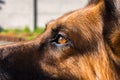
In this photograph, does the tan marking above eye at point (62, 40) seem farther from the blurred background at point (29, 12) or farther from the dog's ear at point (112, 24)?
the blurred background at point (29, 12)

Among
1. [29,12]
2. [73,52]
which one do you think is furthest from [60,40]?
[29,12]

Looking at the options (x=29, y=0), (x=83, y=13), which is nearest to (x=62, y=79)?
(x=83, y=13)

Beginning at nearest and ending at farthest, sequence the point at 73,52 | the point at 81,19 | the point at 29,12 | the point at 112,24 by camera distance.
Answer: the point at 112,24, the point at 73,52, the point at 81,19, the point at 29,12

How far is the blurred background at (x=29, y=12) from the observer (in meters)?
22.5

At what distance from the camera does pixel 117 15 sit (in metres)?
3.70

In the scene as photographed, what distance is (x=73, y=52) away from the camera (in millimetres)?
3844

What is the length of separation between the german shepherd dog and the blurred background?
18.3 meters

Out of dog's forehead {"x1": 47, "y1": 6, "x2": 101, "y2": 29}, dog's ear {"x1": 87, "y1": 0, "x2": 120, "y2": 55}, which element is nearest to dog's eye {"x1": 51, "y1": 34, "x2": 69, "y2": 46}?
dog's forehead {"x1": 47, "y1": 6, "x2": 101, "y2": 29}

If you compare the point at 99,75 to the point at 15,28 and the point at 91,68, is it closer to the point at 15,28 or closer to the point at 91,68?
the point at 91,68

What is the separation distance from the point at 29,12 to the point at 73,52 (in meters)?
19.2

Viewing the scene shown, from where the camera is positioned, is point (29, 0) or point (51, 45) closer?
point (51, 45)

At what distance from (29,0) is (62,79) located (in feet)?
62.0

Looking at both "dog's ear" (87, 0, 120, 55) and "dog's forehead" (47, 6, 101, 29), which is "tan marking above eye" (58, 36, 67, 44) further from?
"dog's ear" (87, 0, 120, 55)

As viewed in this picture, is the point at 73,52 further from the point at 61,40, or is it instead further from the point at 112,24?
the point at 112,24
